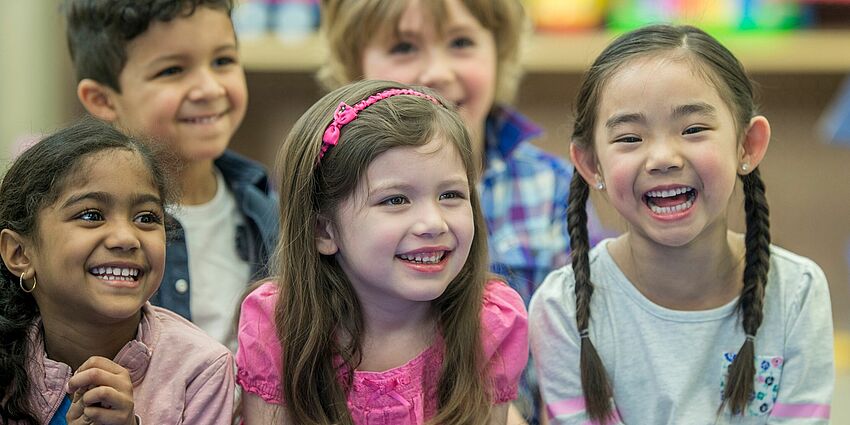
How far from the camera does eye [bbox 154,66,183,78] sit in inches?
73.8

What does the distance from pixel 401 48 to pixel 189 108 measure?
453 mm

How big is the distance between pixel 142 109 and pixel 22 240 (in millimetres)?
501

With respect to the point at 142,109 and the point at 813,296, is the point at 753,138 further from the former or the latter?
the point at 142,109

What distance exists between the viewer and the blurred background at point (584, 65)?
3203mm

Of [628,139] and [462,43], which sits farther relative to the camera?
[462,43]

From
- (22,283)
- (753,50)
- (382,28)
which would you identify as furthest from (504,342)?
(753,50)

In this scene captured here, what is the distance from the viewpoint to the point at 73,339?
146cm

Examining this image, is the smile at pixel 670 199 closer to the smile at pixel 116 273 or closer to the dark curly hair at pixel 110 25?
the smile at pixel 116 273

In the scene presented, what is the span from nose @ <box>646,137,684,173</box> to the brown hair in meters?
0.11

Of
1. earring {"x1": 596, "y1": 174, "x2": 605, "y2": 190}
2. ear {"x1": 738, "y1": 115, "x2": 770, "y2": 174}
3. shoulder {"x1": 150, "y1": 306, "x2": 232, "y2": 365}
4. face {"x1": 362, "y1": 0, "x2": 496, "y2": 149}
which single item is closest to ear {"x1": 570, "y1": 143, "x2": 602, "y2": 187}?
earring {"x1": 596, "y1": 174, "x2": 605, "y2": 190}

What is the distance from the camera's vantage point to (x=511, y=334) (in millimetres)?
1593

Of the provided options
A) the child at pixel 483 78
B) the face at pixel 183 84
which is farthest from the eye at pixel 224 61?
the child at pixel 483 78


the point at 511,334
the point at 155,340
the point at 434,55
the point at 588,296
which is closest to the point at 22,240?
the point at 155,340

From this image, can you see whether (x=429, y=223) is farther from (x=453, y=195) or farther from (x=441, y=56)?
(x=441, y=56)
